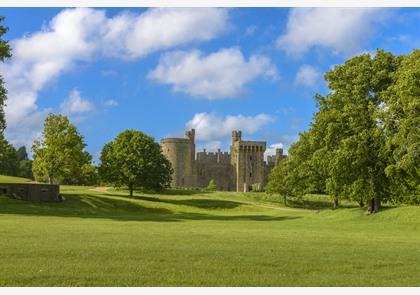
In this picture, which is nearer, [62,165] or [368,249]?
[368,249]

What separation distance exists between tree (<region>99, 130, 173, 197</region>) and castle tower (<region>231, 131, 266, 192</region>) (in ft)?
152

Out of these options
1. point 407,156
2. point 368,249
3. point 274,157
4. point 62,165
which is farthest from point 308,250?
point 274,157

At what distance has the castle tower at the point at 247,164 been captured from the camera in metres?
127

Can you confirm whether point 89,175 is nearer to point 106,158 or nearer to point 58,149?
point 106,158

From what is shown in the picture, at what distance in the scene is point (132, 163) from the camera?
77000 millimetres

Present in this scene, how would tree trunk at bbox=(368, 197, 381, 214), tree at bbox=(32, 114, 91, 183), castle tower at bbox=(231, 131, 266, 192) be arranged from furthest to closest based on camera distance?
castle tower at bbox=(231, 131, 266, 192) → tree at bbox=(32, 114, 91, 183) → tree trunk at bbox=(368, 197, 381, 214)

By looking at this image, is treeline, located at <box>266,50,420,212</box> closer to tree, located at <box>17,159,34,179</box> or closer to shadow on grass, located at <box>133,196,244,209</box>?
shadow on grass, located at <box>133,196,244,209</box>

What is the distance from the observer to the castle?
403 ft

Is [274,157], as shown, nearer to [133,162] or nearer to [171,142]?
[171,142]

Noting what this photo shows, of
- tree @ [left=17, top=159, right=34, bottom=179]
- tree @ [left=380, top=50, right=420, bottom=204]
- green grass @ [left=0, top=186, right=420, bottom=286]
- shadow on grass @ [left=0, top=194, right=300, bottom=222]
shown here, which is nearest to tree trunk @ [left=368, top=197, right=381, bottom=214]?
tree @ [left=380, top=50, right=420, bottom=204]

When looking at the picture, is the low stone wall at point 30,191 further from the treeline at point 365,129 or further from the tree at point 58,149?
the treeline at point 365,129

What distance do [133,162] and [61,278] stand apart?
213 ft

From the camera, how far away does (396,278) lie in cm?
1376

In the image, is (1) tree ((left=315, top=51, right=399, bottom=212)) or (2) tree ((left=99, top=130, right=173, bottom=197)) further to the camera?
(2) tree ((left=99, top=130, right=173, bottom=197))
